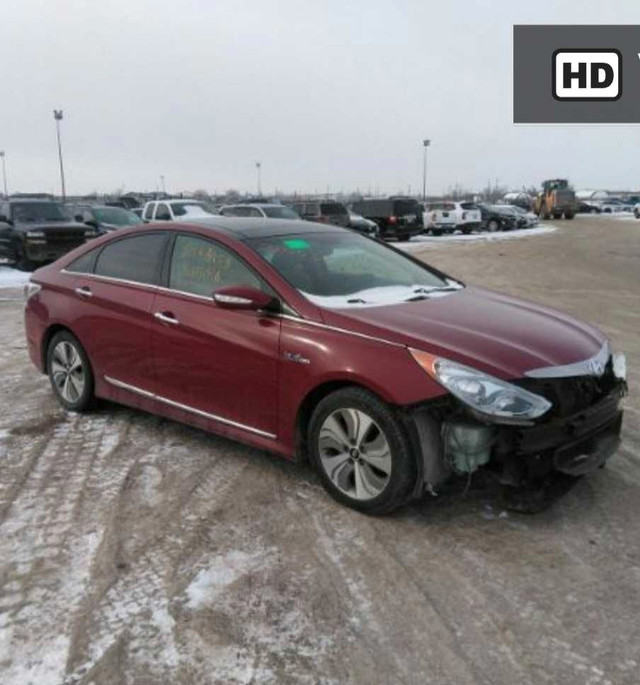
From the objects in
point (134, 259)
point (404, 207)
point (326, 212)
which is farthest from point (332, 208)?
point (134, 259)

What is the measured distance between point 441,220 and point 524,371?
35.3m

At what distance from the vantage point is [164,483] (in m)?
4.41

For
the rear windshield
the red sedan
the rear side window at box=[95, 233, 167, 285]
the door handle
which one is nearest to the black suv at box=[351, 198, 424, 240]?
the rear windshield

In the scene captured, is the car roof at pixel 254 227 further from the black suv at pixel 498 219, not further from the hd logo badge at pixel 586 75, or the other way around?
the black suv at pixel 498 219

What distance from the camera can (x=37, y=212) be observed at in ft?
61.4

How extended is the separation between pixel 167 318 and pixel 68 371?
1431 mm

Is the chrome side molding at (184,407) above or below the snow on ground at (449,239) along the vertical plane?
above

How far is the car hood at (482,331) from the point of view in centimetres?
373

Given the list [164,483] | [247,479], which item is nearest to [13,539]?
[164,483]

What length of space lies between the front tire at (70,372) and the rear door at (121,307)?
150 mm

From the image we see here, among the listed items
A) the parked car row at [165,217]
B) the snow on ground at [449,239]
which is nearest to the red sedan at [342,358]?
the parked car row at [165,217]

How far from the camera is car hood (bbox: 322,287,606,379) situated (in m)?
3.73

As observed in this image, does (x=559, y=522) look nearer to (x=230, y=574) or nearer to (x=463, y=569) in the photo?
(x=463, y=569)

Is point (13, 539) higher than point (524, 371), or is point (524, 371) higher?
point (524, 371)
